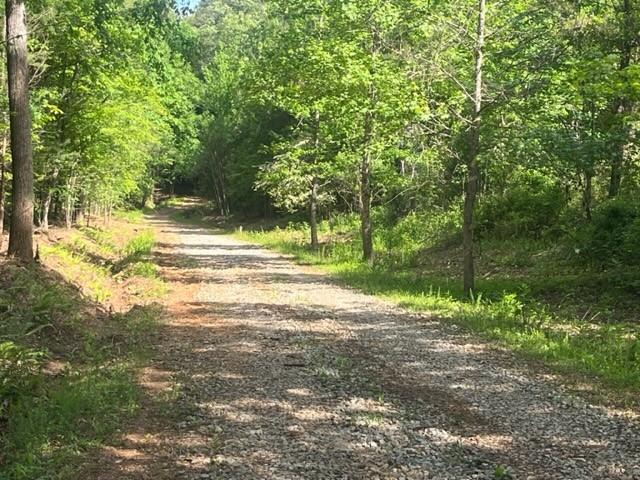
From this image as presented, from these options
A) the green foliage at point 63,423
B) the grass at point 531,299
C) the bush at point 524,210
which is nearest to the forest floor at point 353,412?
the green foliage at point 63,423

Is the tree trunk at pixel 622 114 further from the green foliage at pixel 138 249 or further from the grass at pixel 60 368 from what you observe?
the green foliage at pixel 138 249

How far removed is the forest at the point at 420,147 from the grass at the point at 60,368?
0.06 metres

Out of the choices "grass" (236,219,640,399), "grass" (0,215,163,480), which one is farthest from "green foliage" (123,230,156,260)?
"grass" (0,215,163,480)

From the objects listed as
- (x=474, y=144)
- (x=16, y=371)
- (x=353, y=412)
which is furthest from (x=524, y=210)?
(x=16, y=371)

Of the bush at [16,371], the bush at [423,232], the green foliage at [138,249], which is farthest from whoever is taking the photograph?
the bush at [423,232]

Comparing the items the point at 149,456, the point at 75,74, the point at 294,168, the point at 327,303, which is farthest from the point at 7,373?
the point at 294,168

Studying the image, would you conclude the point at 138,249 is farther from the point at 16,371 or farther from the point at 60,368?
the point at 16,371

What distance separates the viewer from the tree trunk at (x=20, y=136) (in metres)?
11.3

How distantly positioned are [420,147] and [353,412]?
11374 millimetres

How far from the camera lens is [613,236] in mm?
13992

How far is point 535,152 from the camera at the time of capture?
1196 cm

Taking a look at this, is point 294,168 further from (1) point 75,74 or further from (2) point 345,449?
(2) point 345,449

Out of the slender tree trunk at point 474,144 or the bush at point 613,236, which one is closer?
the bush at point 613,236

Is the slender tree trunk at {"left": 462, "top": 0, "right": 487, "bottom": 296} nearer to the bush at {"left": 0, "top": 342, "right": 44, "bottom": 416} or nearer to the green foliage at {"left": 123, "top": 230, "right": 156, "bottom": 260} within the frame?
the bush at {"left": 0, "top": 342, "right": 44, "bottom": 416}
